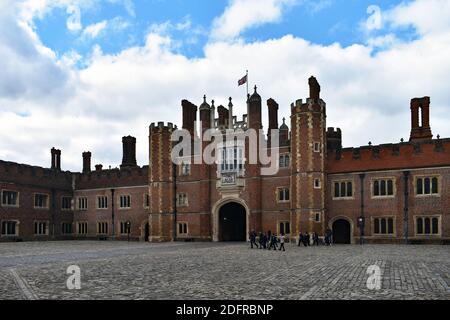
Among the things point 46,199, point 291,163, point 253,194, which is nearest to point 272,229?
point 253,194

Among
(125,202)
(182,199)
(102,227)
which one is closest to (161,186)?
(182,199)

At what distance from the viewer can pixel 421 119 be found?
4034 centimetres

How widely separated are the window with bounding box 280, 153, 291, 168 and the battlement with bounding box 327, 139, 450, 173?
11.0 ft

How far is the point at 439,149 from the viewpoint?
35375 millimetres

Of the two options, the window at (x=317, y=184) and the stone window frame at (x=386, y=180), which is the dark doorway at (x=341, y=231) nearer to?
the stone window frame at (x=386, y=180)

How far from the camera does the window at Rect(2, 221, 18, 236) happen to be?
4431cm

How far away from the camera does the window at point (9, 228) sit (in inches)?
1745

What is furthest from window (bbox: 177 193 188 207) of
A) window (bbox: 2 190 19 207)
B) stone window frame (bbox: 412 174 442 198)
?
stone window frame (bbox: 412 174 442 198)

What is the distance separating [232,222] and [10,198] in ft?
70.6

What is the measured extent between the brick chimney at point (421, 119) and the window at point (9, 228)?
1476 inches

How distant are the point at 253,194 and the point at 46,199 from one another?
23164mm

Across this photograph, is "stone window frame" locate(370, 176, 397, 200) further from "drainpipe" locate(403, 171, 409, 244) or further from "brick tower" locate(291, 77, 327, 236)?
"brick tower" locate(291, 77, 327, 236)
